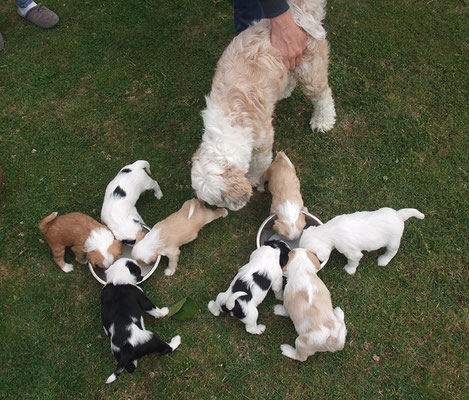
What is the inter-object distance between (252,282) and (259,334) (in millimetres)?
705

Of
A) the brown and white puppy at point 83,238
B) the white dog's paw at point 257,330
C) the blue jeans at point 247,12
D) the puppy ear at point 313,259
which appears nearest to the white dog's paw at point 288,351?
the white dog's paw at point 257,330

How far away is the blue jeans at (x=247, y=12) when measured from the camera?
4430 mm

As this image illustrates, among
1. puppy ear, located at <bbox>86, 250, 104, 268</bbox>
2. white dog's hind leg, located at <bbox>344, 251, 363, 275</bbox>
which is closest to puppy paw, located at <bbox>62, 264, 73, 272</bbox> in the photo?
puppy ear, located at <bbox>86, 250, 104, 268</bbox>

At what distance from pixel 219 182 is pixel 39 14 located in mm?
4838

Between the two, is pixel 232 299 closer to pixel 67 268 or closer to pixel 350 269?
pixel 350 269

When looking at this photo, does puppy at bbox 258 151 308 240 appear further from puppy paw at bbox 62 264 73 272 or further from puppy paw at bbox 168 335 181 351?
puppy paw at bbox 62 264 73 272

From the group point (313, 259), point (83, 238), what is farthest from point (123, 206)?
point (313, 259)

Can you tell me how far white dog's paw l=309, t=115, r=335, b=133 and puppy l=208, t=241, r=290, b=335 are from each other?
6.24 ft

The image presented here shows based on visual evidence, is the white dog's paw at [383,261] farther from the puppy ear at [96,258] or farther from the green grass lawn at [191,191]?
the puppy ear at [96,258]

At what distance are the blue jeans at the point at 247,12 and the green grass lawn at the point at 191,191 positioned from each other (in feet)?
3.34

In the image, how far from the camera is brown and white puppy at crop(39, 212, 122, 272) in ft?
12.8

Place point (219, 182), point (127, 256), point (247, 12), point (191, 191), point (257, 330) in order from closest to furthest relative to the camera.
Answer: point (219, 182), point (257, 330), point (127, 256), point (247, 12), point (191, 191)

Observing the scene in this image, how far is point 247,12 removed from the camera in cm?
452

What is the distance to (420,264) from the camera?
4113mm
